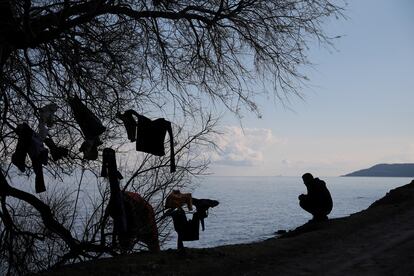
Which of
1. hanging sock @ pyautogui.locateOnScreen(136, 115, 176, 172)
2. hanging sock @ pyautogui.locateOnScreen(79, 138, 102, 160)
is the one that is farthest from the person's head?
hanging sock @ pyautogui.locateOnScreen(79, 138, 102, 160)

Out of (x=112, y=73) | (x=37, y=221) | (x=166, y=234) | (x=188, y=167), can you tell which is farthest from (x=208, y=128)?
(x=37, y=221)

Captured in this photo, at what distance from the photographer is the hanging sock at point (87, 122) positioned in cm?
746

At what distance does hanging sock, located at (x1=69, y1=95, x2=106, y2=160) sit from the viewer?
24.5ft

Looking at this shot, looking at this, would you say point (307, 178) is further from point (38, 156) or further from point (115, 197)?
point (38, 156)

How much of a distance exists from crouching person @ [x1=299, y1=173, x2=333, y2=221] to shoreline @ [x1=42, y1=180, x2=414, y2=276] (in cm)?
204

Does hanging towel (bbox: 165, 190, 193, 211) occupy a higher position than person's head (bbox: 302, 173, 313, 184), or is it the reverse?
person's head (bbox: 302, 173, 313, 184)

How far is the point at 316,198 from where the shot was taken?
42.3ft

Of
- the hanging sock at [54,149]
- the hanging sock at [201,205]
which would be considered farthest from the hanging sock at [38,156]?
the hanging sock at [201,205]

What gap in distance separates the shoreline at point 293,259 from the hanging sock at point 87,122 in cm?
178

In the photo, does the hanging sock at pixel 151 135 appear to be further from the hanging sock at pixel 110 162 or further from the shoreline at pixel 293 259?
the shoreline at pixel 293 259

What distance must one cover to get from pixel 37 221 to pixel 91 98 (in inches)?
159

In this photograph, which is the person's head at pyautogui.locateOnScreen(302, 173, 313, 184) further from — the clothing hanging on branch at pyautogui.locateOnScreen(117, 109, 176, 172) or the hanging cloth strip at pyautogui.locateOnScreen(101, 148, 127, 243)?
the hanging cloth strip at pyautogui.locateOnScreen(101, 148, 127, 243)

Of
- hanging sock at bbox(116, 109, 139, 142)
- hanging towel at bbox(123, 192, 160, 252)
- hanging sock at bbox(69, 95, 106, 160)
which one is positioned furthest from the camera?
hanging towel at bbox(123, 192, 160, 252)

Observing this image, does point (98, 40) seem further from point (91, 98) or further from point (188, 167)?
point (188, 167)
